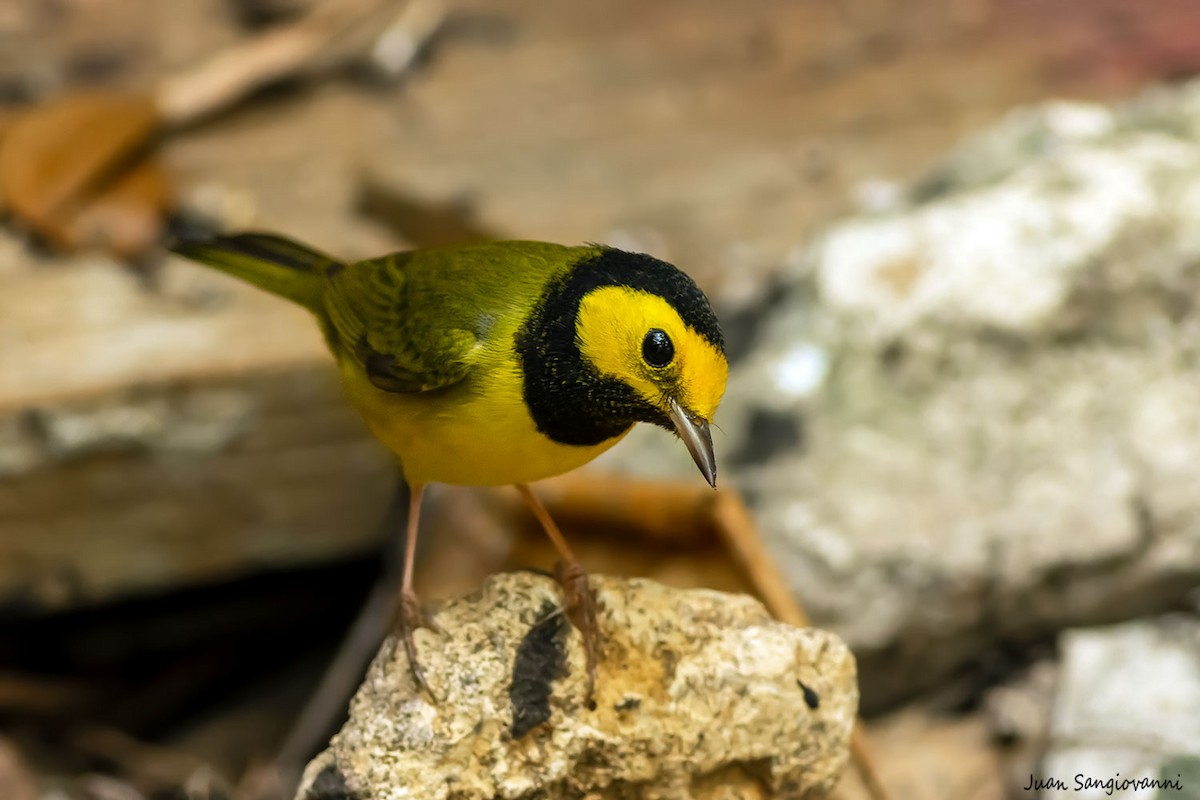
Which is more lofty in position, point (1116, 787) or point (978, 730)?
point (1116, 787)

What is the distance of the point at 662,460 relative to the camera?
3.91m

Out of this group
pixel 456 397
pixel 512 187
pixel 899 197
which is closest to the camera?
pixel 456 397

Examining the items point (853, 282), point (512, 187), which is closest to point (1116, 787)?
point (853, 282)

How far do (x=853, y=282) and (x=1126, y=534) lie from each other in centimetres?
112

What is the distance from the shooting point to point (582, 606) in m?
2.33

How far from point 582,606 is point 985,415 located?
6.12 ft

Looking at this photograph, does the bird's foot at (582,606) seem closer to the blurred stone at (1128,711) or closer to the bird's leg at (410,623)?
the bird's leg at (410,623)

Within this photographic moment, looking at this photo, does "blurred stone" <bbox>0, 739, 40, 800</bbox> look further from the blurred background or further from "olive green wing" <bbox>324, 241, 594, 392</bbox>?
"olive green wing" <bbox>324, 241, 594, 392</bbox>

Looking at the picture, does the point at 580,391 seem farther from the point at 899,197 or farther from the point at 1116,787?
the point at 899,197

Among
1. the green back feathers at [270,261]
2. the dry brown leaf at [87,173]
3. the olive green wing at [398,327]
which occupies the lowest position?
the dry brown leaf at [87,173]

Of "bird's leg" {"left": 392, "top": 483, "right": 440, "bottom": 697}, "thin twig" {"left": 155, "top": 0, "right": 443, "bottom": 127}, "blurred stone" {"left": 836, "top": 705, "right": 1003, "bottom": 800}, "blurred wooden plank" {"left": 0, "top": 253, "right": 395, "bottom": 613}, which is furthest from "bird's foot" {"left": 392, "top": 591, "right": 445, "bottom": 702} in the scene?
"thin twig" {"left": 155, "top": 0, "right": 443, "bottom": 127}

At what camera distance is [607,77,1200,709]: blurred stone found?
348 centimetres

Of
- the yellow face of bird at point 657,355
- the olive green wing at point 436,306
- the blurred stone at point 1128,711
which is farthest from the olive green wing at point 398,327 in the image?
the blurred stone at point 1128,711

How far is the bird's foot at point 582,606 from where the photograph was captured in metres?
2.26
